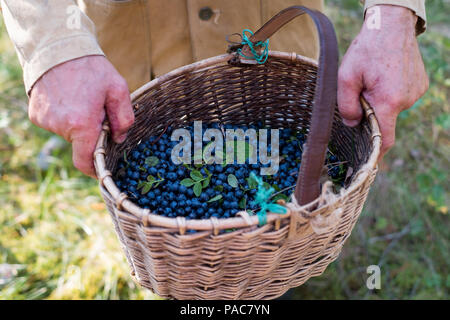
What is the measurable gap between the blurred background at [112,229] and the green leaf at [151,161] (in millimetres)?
623

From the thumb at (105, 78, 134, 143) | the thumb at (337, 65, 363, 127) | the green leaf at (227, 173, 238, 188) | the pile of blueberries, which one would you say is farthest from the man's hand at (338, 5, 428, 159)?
the thumb at (105, 78, 134, 143)

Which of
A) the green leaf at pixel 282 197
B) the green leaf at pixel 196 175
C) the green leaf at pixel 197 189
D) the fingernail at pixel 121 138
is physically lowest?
the green leaf at pixel 282 197

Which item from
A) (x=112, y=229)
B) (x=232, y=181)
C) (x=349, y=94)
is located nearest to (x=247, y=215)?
(x=232, y=181)

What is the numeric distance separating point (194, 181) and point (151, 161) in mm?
133

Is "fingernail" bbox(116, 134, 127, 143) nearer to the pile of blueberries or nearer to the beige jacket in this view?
the pile of blueberries

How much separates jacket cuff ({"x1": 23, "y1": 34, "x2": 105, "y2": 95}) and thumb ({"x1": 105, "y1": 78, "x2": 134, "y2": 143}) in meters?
0.09

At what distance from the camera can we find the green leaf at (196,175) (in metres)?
1.04

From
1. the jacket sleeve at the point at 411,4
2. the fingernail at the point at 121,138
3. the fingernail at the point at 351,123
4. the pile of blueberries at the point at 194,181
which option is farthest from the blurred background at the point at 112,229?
the jacket sleeve at the point at 411,4

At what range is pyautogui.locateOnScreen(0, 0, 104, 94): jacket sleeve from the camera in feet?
2.92

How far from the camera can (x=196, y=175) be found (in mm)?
1045

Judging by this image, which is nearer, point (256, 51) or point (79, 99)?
point (79, 99)

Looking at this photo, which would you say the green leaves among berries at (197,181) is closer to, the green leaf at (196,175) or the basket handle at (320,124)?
the green leaf at (196,175)

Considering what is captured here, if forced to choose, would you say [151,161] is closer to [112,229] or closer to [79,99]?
[79,99]

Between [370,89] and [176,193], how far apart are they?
20.3 inches
